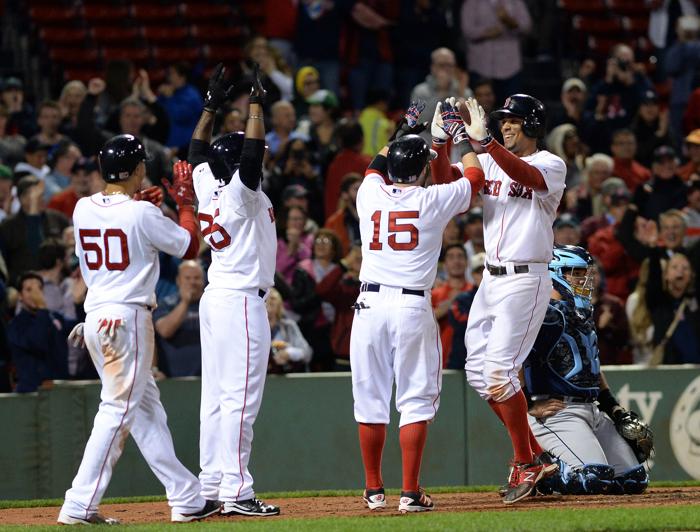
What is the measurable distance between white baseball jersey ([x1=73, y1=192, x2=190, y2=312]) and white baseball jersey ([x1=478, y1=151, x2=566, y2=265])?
1.85m

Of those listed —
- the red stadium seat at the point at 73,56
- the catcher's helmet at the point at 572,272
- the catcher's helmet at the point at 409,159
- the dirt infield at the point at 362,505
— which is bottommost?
the dirt infield at the point at 362,505

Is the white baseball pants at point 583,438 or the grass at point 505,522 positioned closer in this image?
the grass at point 505,522

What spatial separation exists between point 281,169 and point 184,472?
21.9 feet

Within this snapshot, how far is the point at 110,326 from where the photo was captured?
7.82 m

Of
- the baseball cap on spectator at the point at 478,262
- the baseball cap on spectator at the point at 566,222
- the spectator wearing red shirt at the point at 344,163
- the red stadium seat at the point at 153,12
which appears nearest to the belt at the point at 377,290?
the baseball cap on spectator at the point at 478,262

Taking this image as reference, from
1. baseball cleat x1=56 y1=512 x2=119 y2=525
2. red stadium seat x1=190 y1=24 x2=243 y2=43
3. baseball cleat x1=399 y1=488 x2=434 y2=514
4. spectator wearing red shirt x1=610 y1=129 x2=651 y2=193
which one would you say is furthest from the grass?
red stadium seat x1=190 y1=24 x2=243 y2=43

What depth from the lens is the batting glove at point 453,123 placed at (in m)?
8.30

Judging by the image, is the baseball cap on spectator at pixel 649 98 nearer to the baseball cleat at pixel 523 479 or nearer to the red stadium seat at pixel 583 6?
the red stadium seat at pixel 583 6

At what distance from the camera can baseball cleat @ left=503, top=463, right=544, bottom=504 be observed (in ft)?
27.1

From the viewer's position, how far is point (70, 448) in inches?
430

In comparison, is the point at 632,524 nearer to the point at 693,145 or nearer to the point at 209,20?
the point at 693,145

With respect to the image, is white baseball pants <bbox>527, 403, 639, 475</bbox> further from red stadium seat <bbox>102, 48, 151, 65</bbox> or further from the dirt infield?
red stadium seat <bbox>102, 48, 151, 65</bbox>

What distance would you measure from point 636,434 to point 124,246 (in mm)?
3558

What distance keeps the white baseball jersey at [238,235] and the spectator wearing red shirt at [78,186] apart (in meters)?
5.03
